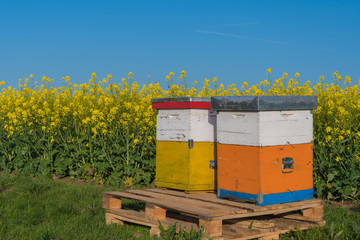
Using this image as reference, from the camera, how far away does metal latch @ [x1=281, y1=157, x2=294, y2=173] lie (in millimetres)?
5238

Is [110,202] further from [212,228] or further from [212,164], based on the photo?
[212,228]

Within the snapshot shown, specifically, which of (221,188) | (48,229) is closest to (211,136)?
(221,188)

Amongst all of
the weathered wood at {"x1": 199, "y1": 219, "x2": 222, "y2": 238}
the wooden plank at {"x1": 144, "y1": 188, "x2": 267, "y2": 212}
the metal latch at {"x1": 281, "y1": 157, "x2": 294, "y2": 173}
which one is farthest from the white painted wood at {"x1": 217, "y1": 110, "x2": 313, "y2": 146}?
the weathered wood at {"x1": 199, "y1": 219, "x2": 222, "y2": 238}

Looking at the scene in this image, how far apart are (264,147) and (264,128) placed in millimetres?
213

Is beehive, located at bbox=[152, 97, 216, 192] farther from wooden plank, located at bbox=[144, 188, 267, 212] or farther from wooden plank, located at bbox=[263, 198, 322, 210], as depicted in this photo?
wooden plank, located at bbox=[263, 198, 322, 210]

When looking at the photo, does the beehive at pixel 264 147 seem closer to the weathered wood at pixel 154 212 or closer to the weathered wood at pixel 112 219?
the weathered wood at pixel 154 212

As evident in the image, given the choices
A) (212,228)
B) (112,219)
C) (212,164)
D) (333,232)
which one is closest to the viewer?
(212,228)

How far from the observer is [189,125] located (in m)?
5.67

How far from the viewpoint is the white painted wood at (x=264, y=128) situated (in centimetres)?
503

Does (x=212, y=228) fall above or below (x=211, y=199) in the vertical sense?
below

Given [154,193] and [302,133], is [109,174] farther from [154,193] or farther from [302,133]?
[302,133]

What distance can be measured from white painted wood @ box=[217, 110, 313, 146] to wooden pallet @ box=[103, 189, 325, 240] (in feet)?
2.45

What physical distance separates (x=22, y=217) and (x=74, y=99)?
16.7 feet

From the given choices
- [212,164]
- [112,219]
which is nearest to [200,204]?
[212,164]
